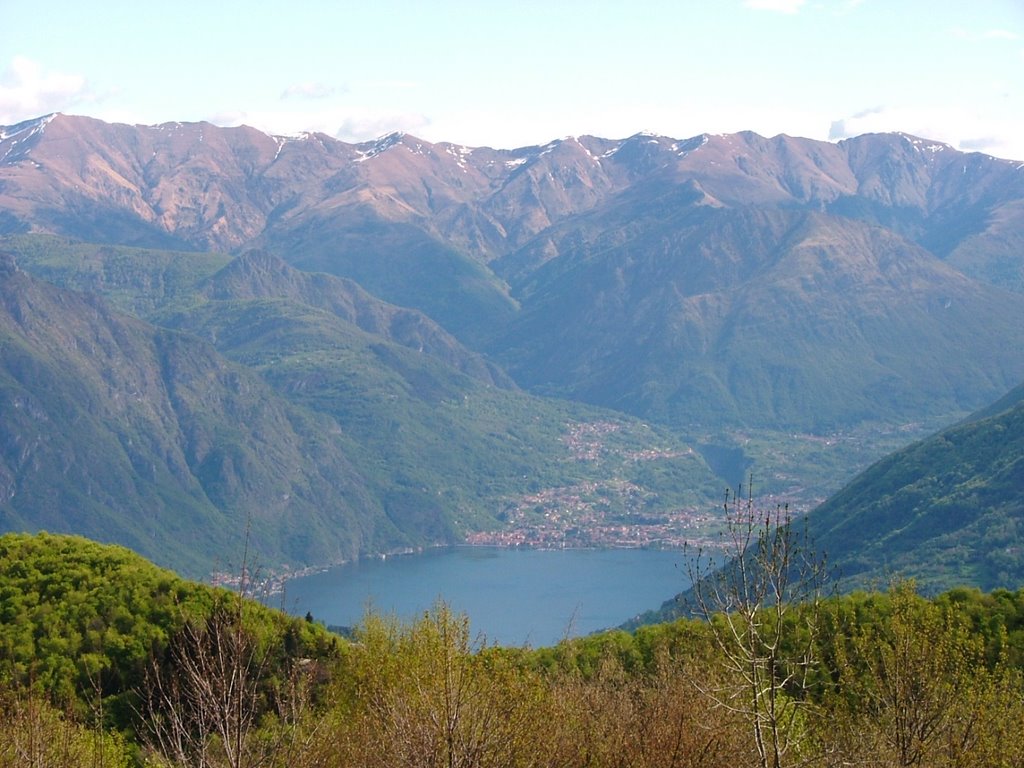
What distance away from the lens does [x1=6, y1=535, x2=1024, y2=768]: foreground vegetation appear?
2622cm

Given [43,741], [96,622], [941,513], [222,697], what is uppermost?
[941,513]

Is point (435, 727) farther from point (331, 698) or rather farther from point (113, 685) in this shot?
point (113, 685)

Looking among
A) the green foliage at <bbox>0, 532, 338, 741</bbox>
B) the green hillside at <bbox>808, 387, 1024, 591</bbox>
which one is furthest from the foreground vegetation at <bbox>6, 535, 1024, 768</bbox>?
the green hillside at <bbox>808, 387, 1024, 591</bbox>

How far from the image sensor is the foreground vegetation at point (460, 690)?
2622 cm

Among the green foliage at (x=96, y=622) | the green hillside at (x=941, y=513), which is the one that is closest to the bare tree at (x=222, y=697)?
the green foliage at (x=96, y=622)

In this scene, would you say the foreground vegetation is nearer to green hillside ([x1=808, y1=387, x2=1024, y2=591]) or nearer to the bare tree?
the bare tree

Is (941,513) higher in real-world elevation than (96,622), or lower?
higher

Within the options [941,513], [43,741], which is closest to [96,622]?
[43,741]

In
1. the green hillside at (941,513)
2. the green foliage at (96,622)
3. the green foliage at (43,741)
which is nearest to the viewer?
the green foliage at (43,741)

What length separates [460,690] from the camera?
85.4 ft

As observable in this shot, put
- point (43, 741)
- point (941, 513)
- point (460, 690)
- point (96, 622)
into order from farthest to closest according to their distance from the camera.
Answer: point (941, 513) → point (96, 622) → point (43, 741) → point (460, 690)

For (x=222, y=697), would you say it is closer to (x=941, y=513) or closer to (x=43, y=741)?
(x=43, y=741)

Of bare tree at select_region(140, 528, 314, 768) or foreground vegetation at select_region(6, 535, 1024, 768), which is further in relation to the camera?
foreground vegetation at select_region(6, 535, 1024, 768)

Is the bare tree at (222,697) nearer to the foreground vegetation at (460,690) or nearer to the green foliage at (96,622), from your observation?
the foreground vegetation at (460,690)
